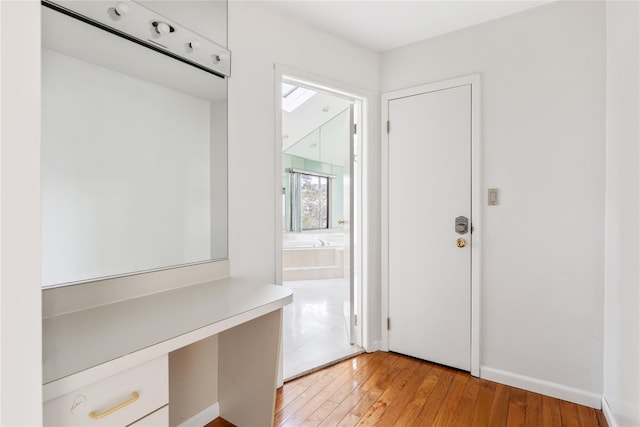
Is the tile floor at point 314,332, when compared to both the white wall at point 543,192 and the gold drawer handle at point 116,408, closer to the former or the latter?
the white wall at point 543,192

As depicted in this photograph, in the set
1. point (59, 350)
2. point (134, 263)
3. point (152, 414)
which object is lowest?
point (152, 414)

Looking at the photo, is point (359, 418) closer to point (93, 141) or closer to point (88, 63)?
point (93, 141)

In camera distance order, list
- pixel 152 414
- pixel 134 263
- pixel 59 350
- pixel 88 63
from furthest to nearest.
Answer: pixel 134 263 < pixel 88 63 < pixel 152 414 < pixel 59 350

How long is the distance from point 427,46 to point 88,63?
2.14 meters

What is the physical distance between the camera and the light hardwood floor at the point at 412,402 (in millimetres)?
1822

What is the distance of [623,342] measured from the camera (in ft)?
5.01

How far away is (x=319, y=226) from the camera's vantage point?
22.7 ft

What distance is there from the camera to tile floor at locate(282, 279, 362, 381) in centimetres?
249

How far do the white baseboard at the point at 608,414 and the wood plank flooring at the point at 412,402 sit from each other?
0.04 meters

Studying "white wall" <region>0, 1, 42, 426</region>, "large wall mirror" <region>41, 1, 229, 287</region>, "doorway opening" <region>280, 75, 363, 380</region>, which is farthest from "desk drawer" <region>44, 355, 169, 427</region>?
"doorway opening" <region>280, 75, 363, 380</region>

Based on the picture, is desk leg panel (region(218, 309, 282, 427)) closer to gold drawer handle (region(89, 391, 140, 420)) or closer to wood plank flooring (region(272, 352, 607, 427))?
wood plank flooring (region(272, 352, 607, 427))

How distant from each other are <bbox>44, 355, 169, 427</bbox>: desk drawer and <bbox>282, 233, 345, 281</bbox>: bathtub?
422 centimetres

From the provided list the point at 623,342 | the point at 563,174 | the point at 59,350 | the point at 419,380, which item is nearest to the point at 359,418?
the point at 419,380

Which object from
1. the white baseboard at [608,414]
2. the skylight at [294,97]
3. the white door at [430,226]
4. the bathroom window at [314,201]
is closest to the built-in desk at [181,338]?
the white door at [430,226]
